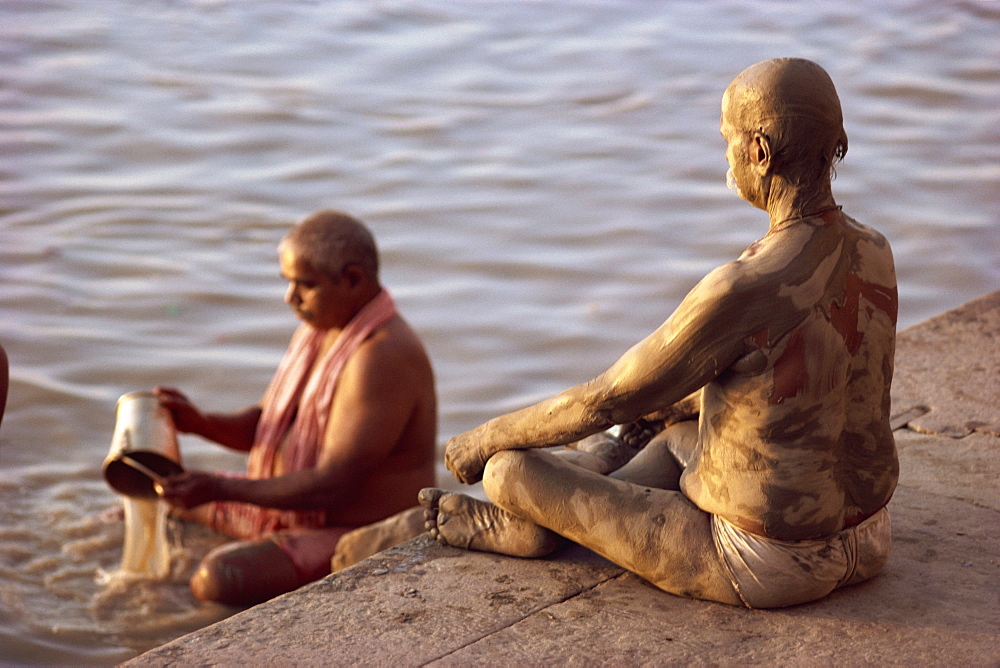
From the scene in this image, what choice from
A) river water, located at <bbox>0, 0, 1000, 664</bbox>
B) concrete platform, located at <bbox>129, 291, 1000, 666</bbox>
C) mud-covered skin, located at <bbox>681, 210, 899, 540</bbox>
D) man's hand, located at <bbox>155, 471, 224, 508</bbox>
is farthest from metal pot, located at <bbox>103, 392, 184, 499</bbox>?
mud-covered skin, located at <bbox>681, 210, 899, 540</bbox>

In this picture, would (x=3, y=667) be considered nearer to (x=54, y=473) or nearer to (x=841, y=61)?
(x=54, y=473)

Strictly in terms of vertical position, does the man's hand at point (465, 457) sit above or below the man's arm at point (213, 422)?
above

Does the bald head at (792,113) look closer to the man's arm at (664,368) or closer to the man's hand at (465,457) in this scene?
the man's arm at (664,368)

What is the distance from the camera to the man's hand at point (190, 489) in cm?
421

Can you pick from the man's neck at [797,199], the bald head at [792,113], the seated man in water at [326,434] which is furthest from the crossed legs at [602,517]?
the seated man in water at [326,434]

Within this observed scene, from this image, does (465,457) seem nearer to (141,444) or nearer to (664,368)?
(664,368)

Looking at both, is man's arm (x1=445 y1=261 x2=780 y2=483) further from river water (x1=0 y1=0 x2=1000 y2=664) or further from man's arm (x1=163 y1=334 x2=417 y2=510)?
river water (x1=0 y1=0 x2=1000 y2=664)

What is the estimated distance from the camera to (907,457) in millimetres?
3752

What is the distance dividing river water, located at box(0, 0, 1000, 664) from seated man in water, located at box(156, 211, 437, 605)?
1.22 feet

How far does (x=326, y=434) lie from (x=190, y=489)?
50cm

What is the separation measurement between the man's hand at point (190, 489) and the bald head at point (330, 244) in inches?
32.8

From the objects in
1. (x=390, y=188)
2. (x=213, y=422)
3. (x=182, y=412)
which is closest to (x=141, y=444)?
(x=182, y=412)

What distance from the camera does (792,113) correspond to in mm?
2551

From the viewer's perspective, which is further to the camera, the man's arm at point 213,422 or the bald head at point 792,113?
the man's arm at point 213,422
